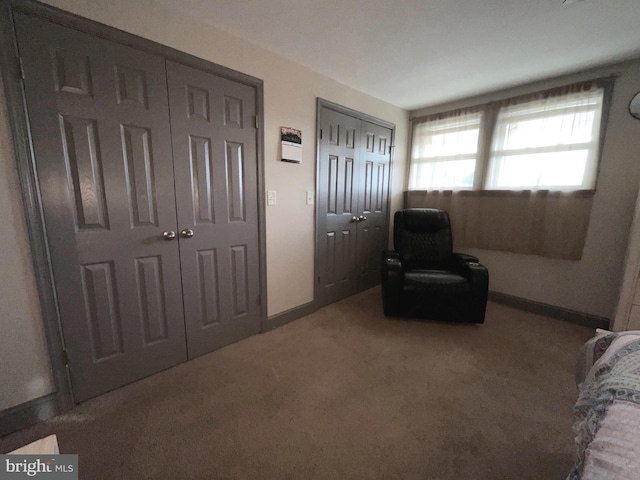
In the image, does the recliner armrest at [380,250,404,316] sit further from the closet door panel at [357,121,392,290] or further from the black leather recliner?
the closet door panel at [357,121,392,290]

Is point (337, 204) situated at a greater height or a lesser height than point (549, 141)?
lesser

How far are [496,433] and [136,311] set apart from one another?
2150 millimetres

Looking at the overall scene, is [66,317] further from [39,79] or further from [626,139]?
[626,139]

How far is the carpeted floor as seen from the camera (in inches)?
43.7

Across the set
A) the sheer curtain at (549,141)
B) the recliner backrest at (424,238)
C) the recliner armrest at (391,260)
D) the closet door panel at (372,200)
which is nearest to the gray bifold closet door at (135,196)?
the recliner armrest at (391,260)

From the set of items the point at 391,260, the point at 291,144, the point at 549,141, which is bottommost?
the point at 391,260

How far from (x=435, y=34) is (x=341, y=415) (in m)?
2.52

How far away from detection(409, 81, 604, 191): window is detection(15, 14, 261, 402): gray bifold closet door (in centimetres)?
237

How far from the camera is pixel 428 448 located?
46.8 inches

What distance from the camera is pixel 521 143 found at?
254 centimetres

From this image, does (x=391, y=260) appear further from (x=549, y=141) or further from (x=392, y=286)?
(x=549, y=141)

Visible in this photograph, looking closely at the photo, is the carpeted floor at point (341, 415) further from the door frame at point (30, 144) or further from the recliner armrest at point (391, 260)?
the recliner armrest at point (391, 260)

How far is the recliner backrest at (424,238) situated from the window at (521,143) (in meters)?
0.57

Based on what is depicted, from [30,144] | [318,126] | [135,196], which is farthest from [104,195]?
[318,126]
